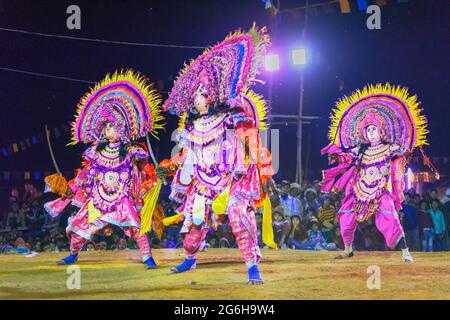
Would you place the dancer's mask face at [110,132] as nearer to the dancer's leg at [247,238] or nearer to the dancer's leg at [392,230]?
the dancer's leg at [247,238]

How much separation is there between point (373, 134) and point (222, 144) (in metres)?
1.67

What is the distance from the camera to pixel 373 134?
623 cm

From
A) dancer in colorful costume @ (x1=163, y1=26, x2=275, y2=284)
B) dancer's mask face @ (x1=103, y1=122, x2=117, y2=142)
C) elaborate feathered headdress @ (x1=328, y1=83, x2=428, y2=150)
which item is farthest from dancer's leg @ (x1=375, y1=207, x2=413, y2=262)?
dancer's mask face @ (x1=103, y1=122, x2=117, y2=142)

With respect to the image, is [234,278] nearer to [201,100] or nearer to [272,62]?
[201,100]

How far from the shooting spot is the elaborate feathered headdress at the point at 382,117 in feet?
20.2

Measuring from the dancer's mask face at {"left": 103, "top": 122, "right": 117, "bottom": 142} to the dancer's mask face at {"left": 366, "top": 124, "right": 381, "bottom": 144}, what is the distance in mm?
2405

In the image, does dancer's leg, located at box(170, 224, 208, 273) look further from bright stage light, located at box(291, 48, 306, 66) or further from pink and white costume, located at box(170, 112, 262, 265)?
bright stage light, located at box(291, 48, 306, 66)

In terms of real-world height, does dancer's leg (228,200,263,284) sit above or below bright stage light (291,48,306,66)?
below

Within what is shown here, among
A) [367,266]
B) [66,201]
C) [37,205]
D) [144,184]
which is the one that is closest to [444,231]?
[367,266]

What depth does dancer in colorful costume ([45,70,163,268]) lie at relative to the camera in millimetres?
5883

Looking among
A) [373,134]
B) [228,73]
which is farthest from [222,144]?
[373,134]

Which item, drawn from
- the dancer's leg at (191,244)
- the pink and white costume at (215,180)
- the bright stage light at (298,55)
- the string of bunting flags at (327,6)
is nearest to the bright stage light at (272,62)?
the bright stage light at (298,55)

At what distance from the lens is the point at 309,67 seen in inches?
276

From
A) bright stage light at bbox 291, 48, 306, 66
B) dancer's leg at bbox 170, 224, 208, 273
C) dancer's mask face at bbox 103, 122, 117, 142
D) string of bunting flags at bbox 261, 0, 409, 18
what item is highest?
string of bunting flags at bbox 261, 0, 409, 18
